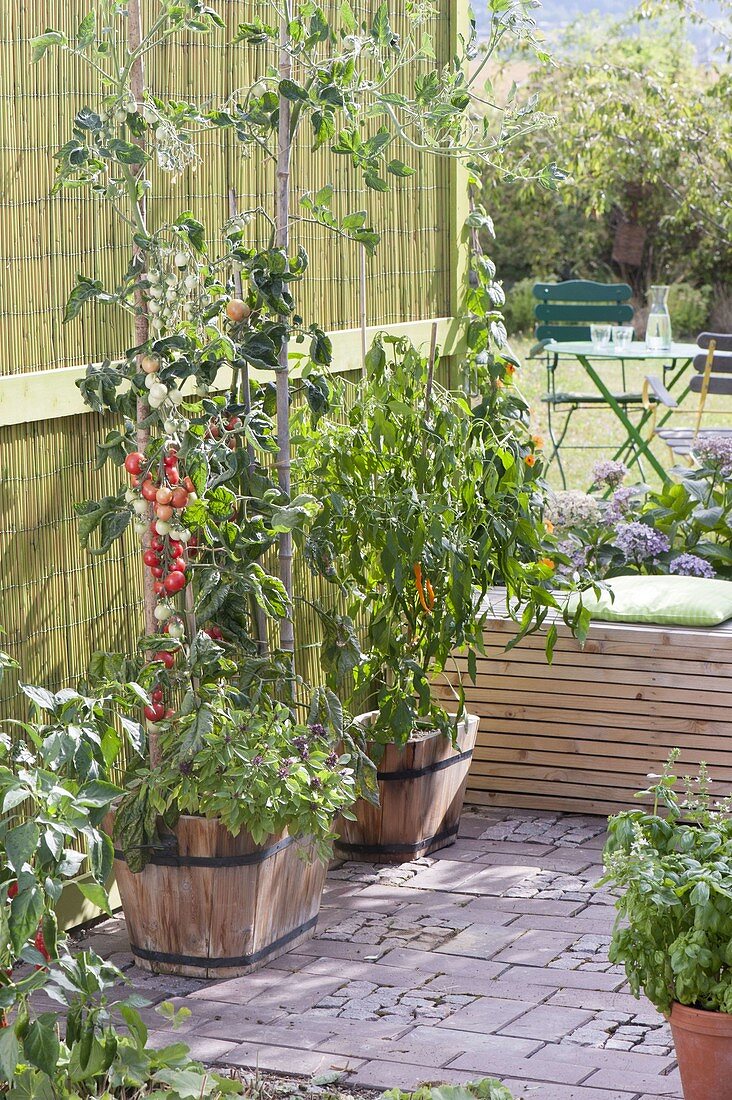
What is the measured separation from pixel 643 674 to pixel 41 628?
184 cm

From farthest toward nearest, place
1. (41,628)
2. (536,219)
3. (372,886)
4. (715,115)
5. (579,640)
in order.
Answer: (536,219) < (715,115) < (579,640) < (372,886) < (41,628)

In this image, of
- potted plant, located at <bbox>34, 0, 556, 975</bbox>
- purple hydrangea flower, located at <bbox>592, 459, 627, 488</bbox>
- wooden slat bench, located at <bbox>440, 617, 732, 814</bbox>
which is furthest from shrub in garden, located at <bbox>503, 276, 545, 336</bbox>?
potted plant, located at <bbox>34, 0, 556, 975</bbox>

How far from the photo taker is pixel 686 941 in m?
2.50

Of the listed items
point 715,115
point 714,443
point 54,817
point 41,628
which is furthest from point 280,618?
point 715,115

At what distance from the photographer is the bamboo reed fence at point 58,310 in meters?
3.40

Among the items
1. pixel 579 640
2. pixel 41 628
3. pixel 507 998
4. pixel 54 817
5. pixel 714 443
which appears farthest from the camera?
pixel 714 443

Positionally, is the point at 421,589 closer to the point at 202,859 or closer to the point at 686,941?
the point at 202,859

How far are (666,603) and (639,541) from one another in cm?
64

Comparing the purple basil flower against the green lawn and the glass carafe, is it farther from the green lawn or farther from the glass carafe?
the green lawn

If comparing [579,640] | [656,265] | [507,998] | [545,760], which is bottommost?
[507,998]

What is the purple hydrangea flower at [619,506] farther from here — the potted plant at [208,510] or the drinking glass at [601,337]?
the drinking glass at [601,337]

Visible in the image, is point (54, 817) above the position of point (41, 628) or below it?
below

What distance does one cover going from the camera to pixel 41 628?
3.56 meters

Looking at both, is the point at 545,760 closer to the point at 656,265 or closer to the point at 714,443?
the point at 714,443
